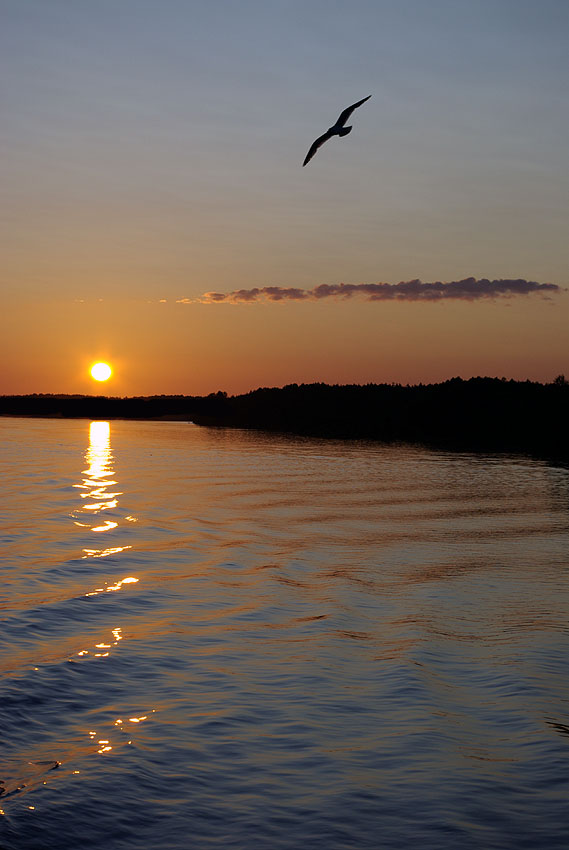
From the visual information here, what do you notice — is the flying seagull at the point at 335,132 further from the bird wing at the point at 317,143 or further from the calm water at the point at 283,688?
the calm water at the point at 283,688

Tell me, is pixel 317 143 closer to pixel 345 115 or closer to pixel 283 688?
pixel 345 115

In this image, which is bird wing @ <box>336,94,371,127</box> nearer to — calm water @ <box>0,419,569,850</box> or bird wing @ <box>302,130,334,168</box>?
bird wing @ <box>302,130,334,168</box>

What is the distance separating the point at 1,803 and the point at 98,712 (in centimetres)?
260

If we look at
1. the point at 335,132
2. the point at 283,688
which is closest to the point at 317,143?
the point at 335,132

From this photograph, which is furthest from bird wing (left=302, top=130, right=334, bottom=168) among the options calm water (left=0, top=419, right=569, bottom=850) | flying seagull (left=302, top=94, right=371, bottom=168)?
calm water (left=0, top=419, right=569, bottom=850)

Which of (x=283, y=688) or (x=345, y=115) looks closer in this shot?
(x=283, y=688)

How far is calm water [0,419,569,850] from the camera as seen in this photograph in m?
8.02

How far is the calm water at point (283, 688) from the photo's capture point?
26.3 ft

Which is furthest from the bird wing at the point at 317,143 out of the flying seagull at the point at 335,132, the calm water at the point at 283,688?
the calm water at the point at 283,688

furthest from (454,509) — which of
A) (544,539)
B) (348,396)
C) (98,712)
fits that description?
(348,396)

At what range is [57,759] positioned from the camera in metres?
9.03

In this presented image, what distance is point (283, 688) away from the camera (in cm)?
1146

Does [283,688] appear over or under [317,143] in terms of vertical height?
under

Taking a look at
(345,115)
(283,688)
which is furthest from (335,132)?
(283,688)
